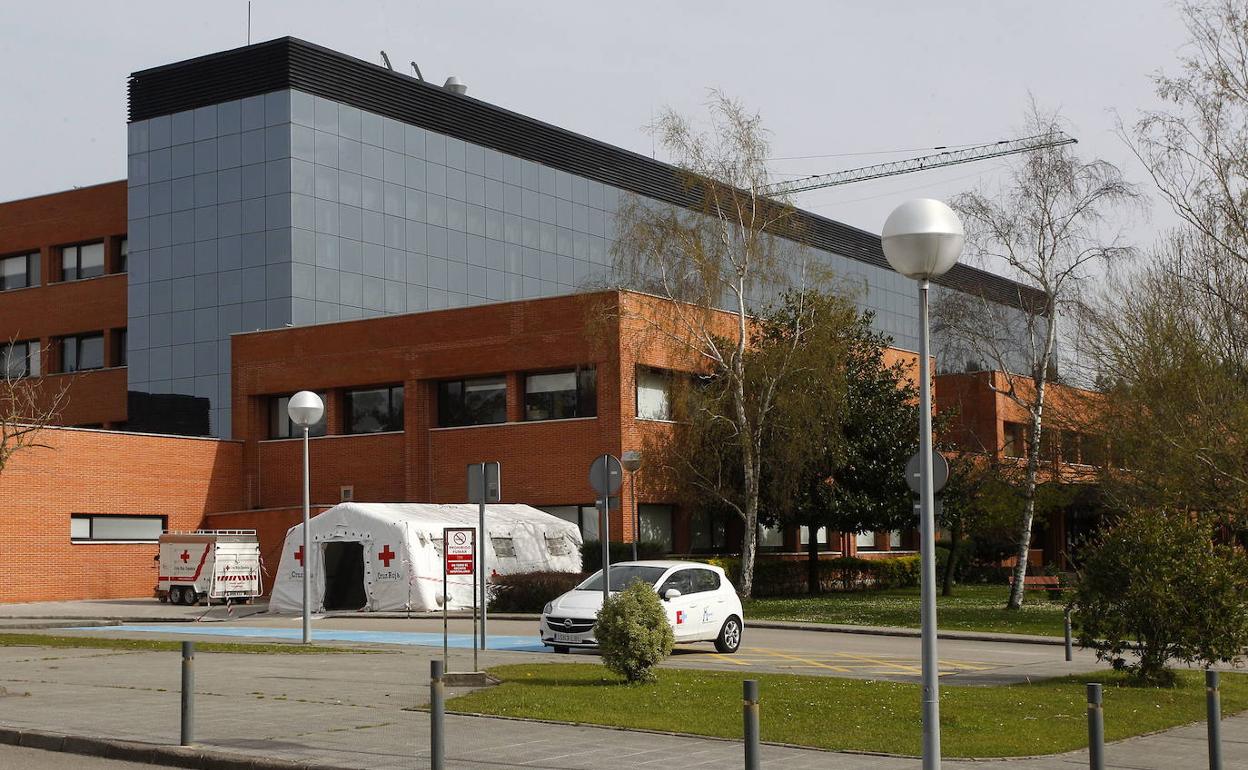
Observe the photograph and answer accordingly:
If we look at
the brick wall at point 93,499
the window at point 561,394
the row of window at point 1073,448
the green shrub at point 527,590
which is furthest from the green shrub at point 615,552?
the brick wall at point 93,499

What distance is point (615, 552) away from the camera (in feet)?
125

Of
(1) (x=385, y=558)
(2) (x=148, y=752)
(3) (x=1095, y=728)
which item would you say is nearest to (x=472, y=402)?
(1) (x=385, y=558)

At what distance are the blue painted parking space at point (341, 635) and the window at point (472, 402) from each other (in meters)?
13.7

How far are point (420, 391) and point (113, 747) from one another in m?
32.3

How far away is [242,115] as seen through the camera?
50.8 metres

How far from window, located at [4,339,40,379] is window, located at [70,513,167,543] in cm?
1411

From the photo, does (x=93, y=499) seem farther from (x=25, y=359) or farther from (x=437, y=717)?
(x=437, y=717)

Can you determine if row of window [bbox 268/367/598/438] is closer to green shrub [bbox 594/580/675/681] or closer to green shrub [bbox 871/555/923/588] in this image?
green shrub [bbox 871/555/923/588]

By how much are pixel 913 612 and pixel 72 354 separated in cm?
3651

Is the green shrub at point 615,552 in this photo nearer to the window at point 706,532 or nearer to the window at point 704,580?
the window at point 706,532

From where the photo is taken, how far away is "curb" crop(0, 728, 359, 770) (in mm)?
10797

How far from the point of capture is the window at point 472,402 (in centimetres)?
4259

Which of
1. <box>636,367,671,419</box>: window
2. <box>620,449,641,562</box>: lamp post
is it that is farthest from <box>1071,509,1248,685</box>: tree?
<box>636,367,671,419</box>: window

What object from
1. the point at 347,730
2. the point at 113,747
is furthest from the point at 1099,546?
the point at 113,747
